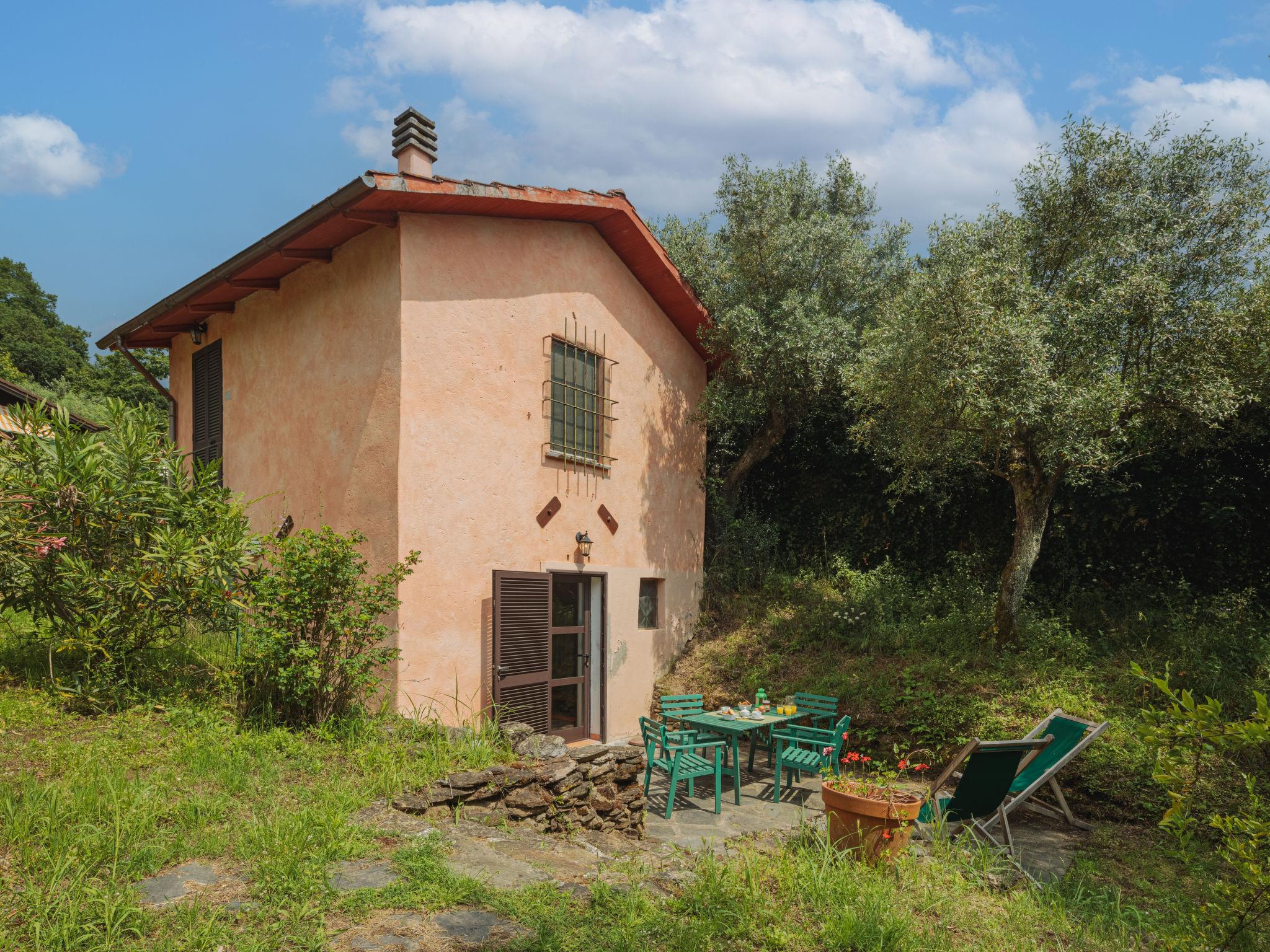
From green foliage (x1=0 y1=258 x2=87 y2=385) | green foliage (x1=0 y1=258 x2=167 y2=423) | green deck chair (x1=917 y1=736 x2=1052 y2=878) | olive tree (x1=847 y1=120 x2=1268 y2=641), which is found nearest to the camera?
green deck chair (x1=917 y1=736 x2=1052 y2=878)

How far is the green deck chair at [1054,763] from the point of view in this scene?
642 cm

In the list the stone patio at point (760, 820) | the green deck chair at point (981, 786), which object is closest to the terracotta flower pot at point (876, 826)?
the stone patio at point (760, 820)

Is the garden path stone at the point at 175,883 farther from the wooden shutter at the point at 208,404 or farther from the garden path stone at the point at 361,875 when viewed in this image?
the wooden shutter at the point at 208,404

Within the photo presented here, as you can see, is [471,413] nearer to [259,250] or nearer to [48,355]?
[259,250]

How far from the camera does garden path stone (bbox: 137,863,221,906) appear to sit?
3.61 metres

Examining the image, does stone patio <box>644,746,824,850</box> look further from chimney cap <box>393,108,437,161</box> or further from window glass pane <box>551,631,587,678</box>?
chimney cap <box>393,108,437,161</box>

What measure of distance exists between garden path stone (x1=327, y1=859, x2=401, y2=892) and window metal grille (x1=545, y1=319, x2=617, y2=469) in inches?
216

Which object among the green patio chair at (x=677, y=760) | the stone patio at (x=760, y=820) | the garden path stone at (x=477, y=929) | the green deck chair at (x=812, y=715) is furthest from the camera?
the green deck chair at (x=812, y=715)

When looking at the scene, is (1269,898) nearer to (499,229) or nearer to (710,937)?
(710,937)

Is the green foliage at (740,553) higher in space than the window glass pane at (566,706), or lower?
higher

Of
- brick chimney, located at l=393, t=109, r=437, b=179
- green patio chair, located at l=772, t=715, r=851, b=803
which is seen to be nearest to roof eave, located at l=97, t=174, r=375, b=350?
brick chimney, located at l=393, t=109, r=437, b=179

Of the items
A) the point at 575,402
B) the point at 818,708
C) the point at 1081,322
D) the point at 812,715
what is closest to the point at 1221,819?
the point at 812,715

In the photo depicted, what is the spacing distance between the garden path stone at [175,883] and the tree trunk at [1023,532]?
28.1 ft

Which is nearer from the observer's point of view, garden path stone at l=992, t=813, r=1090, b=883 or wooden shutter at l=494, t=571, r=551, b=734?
garden path stone at l=992, t=813, r=1090, b=883
